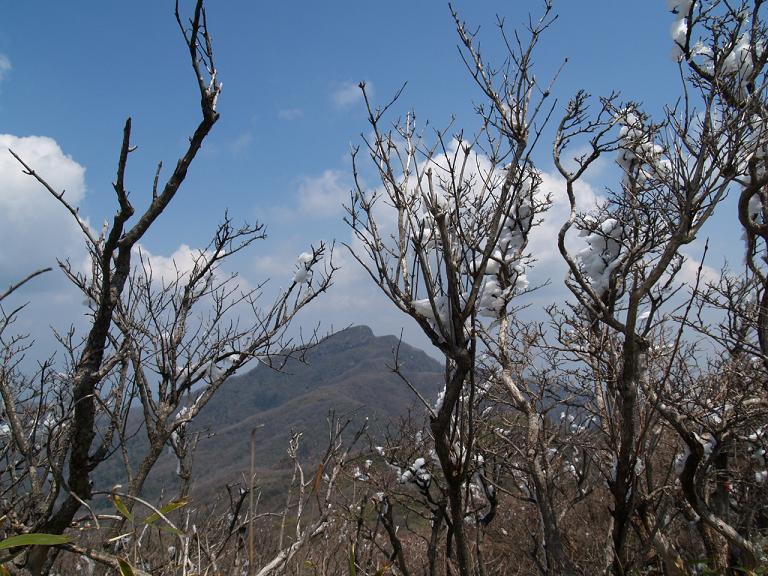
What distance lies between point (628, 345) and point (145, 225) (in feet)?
10.0

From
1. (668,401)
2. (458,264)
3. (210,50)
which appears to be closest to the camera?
(458,264)

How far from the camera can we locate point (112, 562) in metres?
1.44

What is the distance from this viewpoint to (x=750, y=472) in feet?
25.2

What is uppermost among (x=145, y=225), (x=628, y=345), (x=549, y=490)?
(x=145, y=225)

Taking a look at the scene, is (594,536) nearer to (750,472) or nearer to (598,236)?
(750,472)

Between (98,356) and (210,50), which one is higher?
(210,50)

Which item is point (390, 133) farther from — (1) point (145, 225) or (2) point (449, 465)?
(2) point (449, 465)

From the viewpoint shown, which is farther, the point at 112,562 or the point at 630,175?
the point at 630,175

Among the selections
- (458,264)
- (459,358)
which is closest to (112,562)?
(459,358)

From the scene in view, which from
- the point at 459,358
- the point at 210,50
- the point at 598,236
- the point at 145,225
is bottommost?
the point at 459,358

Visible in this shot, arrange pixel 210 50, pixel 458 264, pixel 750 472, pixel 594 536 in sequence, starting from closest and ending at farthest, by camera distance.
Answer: pixel 458 264 → pixel 210 50 → pixel 750 472 → pixel 594 536

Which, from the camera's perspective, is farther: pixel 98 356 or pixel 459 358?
pixel 98 356

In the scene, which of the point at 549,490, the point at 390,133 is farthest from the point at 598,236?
the point at 390,133

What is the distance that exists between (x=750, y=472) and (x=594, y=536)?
193 inches
